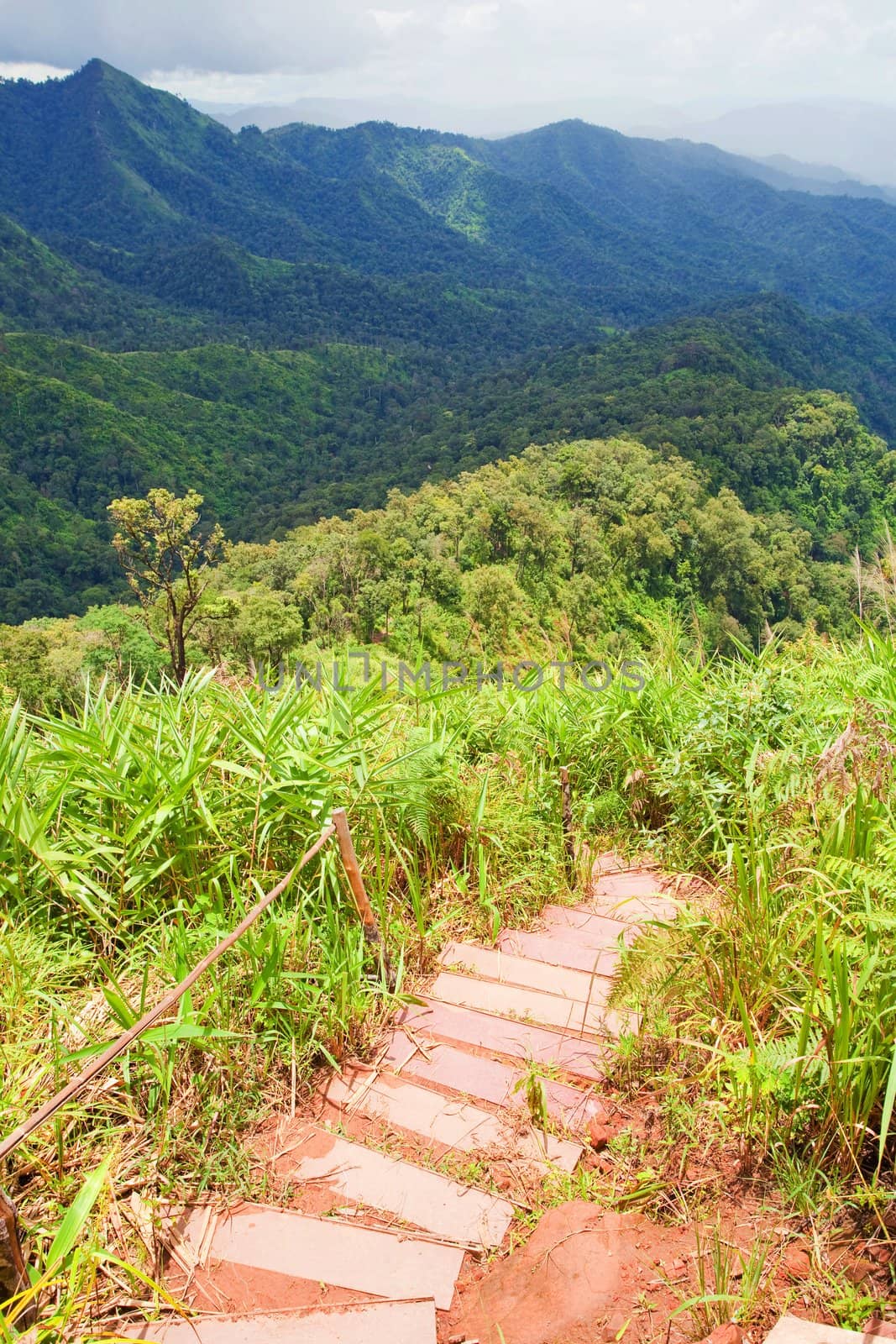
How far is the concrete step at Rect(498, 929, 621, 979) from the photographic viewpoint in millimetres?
2117

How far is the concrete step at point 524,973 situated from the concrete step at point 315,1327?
0.80 meters

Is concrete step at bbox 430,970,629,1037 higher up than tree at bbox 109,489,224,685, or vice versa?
concrete step at bbox 430,970,629,1037

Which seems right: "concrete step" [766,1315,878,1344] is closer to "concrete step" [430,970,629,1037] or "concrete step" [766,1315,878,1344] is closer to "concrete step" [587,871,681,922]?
"concrete step" [430,970,629,1037]

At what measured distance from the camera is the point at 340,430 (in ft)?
239

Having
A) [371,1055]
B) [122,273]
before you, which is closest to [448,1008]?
[371,1055]

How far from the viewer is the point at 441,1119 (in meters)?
1.65

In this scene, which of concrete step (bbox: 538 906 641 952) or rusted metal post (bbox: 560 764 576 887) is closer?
concrete step (bbox: 538 906 641 952)

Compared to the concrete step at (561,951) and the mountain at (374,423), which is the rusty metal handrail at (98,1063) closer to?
the concrete step at (561,951)

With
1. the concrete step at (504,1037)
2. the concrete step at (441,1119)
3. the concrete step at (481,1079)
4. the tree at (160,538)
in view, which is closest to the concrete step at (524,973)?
the concrete step at (504,1037)

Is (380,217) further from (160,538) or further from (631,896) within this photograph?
(631,896)

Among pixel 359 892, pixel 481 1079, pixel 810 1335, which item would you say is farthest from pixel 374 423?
pixel 810 1335

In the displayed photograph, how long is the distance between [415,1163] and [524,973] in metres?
0.64

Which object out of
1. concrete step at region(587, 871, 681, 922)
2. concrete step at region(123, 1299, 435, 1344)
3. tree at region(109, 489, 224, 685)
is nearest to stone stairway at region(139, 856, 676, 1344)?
concrete step at region(123, 1299, 435, 1344)

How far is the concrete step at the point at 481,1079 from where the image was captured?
65.1 inches
